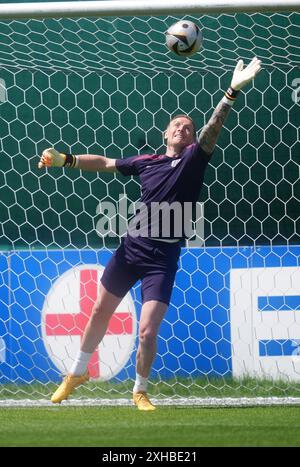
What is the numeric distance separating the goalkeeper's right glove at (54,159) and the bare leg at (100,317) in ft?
2.68

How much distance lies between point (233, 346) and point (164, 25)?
111 inches

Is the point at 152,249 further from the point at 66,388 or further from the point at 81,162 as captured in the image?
the point at 66,388

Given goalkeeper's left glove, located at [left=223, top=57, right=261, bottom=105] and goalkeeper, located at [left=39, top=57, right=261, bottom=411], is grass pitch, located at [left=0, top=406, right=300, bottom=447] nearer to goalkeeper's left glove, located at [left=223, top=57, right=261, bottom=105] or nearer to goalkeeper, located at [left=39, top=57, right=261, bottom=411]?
goalkeeper, located at [left=39, top=57, right=261, bottom=411]

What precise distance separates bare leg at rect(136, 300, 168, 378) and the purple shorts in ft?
0.16

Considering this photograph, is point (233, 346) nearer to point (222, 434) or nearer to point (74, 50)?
point (222, 434)

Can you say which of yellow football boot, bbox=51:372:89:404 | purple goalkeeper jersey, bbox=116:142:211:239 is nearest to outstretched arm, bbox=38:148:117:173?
purple goalkeeper jersey, bbox=116:142:211:239

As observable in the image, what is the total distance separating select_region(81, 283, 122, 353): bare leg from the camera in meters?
6.79

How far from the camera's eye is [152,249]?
6.70m

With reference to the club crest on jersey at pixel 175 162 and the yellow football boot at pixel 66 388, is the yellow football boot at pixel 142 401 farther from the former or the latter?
Answer: the club crest on jersey at pixel 175 162

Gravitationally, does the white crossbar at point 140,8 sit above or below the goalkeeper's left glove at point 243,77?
above

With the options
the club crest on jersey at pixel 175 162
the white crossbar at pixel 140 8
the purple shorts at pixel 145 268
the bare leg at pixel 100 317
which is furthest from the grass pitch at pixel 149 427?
the white crossbar at pixel 140 8

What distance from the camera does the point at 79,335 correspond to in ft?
25.7

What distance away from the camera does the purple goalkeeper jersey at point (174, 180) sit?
674cm

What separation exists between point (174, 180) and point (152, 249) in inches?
17.4
